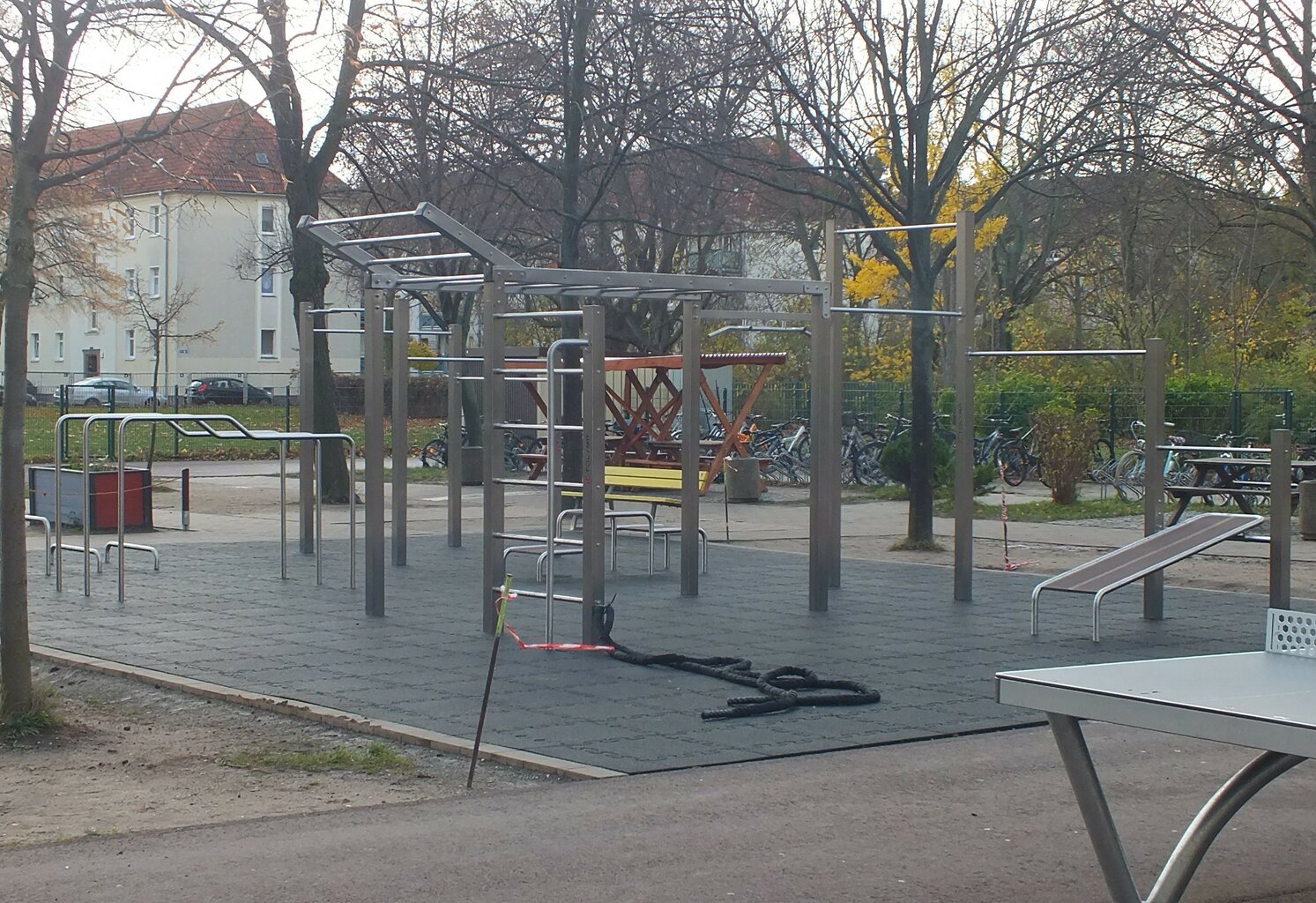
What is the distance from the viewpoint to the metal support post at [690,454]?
444 inches

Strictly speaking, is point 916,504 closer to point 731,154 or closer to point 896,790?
point 731,154

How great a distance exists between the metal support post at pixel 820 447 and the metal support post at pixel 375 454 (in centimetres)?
288

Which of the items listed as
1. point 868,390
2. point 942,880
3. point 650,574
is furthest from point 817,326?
point 868,390

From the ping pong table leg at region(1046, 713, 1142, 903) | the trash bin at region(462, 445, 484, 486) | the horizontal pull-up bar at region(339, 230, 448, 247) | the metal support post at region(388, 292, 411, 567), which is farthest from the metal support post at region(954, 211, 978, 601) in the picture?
the trash bin at region(462, 445, 484, 486)

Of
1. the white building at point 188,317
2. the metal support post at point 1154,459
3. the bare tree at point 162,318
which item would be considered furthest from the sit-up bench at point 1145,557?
the bare tree at point 162,318

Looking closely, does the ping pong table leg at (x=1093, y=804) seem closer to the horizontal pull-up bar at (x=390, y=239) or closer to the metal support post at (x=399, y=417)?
the horizontal pull-up bar at (x=390, y=239)

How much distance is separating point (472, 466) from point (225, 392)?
35903mm

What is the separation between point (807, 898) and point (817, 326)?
6923 mm

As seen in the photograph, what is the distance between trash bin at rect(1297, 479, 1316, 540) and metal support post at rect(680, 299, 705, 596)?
24.4ft

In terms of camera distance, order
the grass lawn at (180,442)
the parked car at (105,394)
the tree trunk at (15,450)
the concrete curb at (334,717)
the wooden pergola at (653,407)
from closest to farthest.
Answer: the concrete curb at (334,717)
the tree trunk at (15,450)
the wooden pergola at (653,407)
the grass lawn at (180,442)
the parked car at (105,394)

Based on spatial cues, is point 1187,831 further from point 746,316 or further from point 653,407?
point 653,407

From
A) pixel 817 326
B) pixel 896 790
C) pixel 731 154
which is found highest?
pixel 731 154

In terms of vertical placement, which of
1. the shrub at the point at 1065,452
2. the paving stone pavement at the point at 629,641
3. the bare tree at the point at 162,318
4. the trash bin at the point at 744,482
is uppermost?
the bare tree at the point at 162,318

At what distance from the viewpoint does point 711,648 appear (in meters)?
8.87
